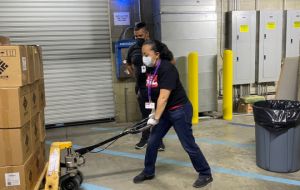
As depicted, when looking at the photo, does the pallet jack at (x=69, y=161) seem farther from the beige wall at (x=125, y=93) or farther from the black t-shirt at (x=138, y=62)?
the beige wall at (x=125, y=93)

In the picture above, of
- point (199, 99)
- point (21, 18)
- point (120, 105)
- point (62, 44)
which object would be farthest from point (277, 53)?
point (21, 18)

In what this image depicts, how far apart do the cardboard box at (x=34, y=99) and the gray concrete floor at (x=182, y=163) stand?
101cm

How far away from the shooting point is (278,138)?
3.65 m

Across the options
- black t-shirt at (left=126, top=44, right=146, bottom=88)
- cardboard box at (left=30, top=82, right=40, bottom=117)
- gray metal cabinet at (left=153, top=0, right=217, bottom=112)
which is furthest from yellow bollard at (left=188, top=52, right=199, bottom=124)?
cardboard box at (left=30, top=82, right=40, bottom=117)

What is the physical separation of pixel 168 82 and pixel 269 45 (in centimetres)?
467

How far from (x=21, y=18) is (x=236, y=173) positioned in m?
4.56

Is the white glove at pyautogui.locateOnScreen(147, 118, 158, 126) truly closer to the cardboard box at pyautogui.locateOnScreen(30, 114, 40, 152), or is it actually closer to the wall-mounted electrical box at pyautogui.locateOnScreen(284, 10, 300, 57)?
the cardboard box at pyautogui.locateOnScreen(30, 114, 40, 152)

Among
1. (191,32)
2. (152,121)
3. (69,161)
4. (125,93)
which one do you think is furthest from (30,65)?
(191,32)

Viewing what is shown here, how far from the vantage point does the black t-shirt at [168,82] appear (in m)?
3.14

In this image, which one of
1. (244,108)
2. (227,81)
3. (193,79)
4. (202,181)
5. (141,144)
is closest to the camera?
(202,181)

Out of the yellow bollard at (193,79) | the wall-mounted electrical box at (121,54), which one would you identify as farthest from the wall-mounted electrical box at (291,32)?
the wall-mounted electrical box at (121,54)

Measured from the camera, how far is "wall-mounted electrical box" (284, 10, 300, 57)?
6.91 metres

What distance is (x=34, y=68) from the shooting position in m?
3.23

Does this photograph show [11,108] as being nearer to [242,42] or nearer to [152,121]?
[152,121]
